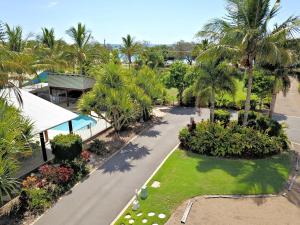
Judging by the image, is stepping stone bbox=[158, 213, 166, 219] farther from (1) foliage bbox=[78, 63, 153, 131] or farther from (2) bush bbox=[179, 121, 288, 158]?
(1) foliage bbox=[78, 63, 153, 131]

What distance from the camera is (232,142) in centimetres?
2109

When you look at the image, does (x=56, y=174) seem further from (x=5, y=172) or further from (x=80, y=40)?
(x=80, y=40)

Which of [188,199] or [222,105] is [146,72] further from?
[188,199]

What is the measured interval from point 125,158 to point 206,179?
6.71m

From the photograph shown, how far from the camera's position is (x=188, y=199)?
15641 mm

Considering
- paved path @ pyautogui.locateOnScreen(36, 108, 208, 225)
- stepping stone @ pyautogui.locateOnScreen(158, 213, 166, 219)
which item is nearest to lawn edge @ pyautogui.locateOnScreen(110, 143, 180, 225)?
paved path @ pyautogui.locateOnScreen(36, 108, 208, 225)

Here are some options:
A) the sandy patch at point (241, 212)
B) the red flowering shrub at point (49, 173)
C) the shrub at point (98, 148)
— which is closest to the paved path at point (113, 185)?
the shrub at point (98, 148)

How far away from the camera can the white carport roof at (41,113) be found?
1987cm

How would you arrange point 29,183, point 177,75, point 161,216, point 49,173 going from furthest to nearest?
point 177,75 < point 49,173 < point 29,183 < point 161,216

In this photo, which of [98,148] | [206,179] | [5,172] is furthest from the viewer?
[98,148]

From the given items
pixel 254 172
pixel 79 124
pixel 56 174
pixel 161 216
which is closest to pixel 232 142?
pixel 254 172

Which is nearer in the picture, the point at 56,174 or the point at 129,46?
the point at 56,174

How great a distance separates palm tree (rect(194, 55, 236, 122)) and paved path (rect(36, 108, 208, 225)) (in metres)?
5.35

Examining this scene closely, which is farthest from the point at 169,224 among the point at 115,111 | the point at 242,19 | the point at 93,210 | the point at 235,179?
the point at 242,19
